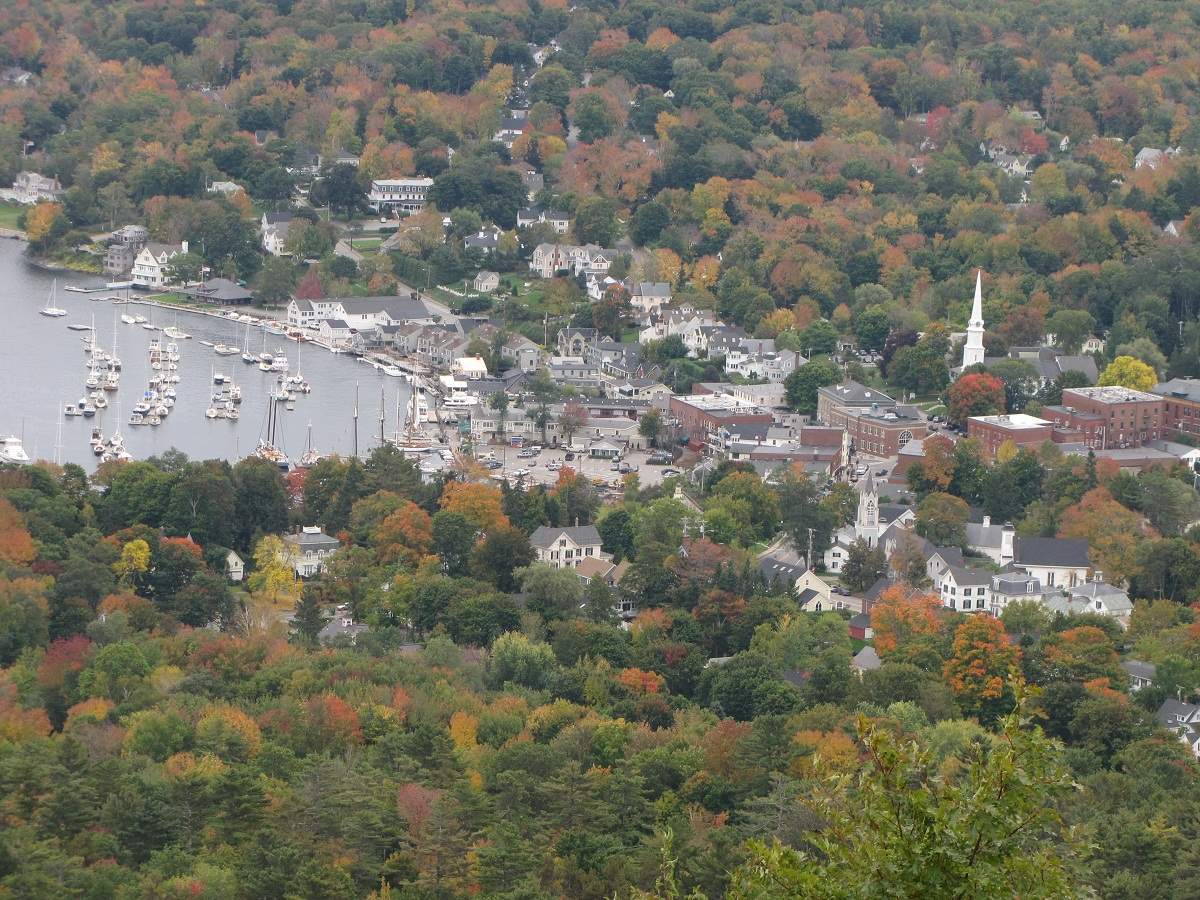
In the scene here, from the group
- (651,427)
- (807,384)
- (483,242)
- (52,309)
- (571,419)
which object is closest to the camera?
(651,427)

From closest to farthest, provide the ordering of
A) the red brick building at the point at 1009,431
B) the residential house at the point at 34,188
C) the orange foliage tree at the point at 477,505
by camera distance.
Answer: the orange foliage tree at the point at 477,505 < the red brick building at the point at 1009,431 < the residential house at the point at 34,188

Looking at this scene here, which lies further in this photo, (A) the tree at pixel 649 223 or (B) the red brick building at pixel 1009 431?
(A) the tree at pixel 649 223

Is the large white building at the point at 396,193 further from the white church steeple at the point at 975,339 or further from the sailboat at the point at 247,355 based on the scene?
the white church steeple at the point at 975,339

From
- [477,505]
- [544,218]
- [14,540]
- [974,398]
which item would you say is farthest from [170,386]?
[974,398]

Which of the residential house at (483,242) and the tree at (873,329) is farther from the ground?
the residential house at (483,242)

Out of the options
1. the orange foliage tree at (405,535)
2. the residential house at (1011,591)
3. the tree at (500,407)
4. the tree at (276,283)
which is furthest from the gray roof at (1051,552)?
the tree at (276,283)

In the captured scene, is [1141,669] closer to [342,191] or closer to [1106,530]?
[1106,530]

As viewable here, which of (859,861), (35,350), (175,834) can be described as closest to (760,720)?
(175,834)
